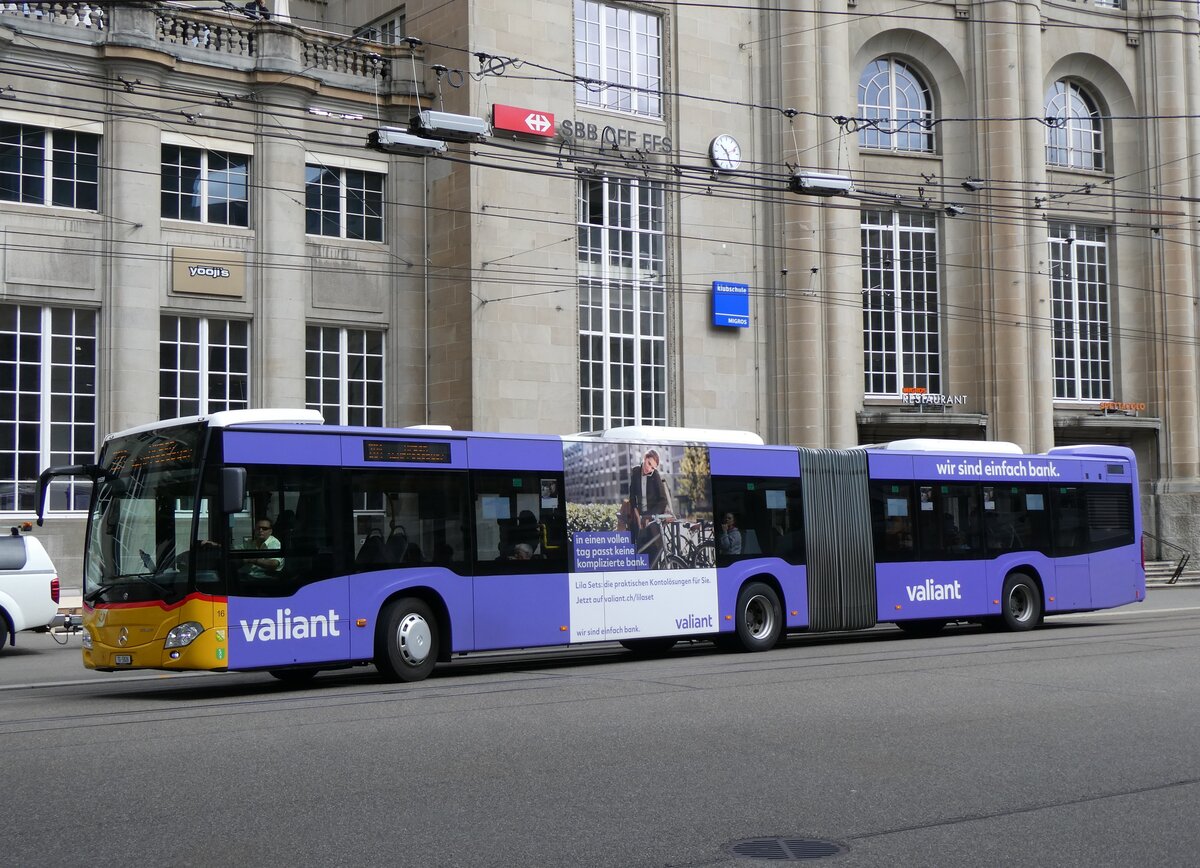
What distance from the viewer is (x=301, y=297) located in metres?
30.5

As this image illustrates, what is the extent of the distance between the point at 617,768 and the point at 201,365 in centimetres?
2210

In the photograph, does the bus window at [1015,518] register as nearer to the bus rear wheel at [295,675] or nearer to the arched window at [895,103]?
the bus rear wheel at [295,675]

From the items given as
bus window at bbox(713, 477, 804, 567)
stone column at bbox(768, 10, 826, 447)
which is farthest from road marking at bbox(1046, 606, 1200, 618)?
bus window at bbox(713, 477, 804, 567)

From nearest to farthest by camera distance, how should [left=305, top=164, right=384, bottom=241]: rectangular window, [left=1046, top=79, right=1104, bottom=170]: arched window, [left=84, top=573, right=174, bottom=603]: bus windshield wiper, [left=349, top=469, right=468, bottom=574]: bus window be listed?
[left=84, top=573, right=174, bottom=603]: bus windshield wiper, [left=349, top=469, right=468, bottom=574]: bus window, [left=305, top=164, right=384, bottom=241]: rectangular window, [left=1046, top=79, right=1104, bottom=170]: arched window

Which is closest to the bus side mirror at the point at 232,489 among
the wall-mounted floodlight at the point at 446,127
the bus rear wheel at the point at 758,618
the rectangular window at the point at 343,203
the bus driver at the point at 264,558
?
the bus driver at the point at 264,558

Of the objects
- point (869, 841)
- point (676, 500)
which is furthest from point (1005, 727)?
point (676, 500)

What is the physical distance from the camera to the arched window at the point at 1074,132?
42469mm

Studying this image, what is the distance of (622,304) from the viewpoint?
34.4m

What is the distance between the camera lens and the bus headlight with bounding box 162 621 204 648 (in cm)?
1383

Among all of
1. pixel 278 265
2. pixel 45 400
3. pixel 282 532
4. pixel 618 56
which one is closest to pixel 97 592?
pixel 282 532

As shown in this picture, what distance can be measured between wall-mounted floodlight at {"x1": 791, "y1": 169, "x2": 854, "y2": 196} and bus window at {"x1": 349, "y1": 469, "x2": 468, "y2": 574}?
7.06m

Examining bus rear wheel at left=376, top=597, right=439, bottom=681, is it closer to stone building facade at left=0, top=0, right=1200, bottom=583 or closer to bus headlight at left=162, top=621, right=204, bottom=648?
bus headlight at left=162, top=621, right=204, bottom=648

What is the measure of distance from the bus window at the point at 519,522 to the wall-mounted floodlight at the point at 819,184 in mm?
5932

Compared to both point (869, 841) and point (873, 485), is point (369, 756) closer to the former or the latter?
point (869, 841)
